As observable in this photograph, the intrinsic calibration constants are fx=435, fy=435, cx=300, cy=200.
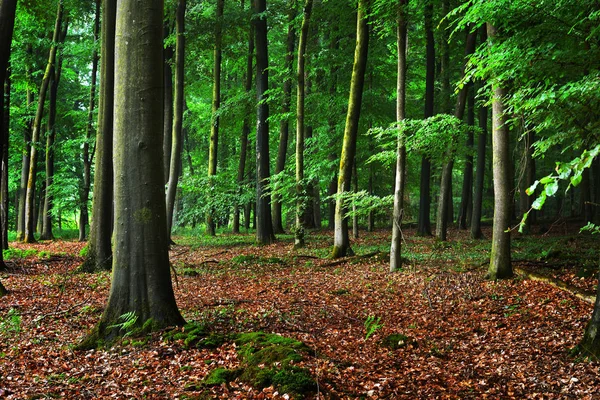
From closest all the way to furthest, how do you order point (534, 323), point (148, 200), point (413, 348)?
point (148, 200), point (413, 348), point (534, 323)

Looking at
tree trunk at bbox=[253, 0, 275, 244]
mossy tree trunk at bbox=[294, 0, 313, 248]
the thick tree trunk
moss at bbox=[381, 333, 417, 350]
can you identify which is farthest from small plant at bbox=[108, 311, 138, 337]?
the thick tree trunk

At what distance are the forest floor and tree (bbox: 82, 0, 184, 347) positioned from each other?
0.53 meters

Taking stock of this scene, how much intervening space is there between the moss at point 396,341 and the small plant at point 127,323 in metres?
3.39

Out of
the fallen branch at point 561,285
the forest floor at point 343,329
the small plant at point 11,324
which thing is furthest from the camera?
the fallen branch at point 561,285

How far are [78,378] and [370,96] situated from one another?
1507 cm

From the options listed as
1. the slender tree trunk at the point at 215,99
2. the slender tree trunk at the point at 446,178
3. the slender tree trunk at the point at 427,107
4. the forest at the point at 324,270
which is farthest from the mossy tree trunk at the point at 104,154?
the slender tree trunk at the point at 446,178

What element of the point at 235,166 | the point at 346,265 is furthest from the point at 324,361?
the point at 235,166

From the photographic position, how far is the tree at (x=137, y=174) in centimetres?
559

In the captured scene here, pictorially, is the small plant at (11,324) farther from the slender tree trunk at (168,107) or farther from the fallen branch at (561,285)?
the slender tree trunk at (168,107)

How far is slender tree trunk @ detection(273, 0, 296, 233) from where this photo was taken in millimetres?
A: 17427

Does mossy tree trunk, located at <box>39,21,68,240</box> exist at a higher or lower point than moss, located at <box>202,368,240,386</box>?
higher

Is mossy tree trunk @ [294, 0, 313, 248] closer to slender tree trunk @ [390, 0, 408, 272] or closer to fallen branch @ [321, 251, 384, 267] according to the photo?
fallen branch @ [321, 251, 384, 267]

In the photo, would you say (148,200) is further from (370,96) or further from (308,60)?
(308,60)

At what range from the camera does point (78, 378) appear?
4676 millimetres
